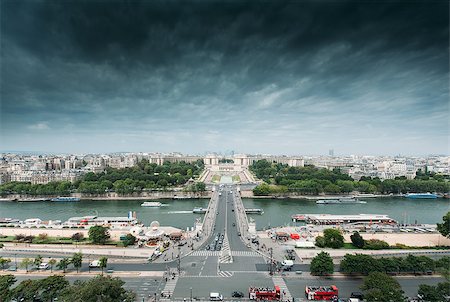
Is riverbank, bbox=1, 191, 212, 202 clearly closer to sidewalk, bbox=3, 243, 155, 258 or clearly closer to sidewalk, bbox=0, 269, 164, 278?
sidewalk, bbox=3, 243, 155, 258

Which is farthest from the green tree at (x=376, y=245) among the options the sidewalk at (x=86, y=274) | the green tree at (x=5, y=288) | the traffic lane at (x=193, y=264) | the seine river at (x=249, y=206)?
the green tree at (x=5, y=288)

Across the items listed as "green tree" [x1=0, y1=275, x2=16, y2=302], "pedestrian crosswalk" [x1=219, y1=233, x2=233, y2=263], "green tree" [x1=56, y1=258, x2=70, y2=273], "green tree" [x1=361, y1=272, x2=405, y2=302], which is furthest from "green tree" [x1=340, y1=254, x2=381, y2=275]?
"green tree" [x1=0, y1=275, x2=16, y2=302]

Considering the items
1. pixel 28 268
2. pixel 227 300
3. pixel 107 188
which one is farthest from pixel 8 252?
pixel 107 188

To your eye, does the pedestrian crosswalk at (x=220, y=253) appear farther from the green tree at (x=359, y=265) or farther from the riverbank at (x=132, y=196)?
the riverbank at (x=132, y=196)

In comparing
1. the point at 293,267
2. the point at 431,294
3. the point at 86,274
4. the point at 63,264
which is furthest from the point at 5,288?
the point at 431,294

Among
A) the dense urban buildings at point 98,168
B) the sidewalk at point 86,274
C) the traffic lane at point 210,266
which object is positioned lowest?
the sidewalk at point 86,274

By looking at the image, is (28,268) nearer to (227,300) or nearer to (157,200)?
(227,300)

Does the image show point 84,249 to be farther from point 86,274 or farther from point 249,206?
point 249,206
